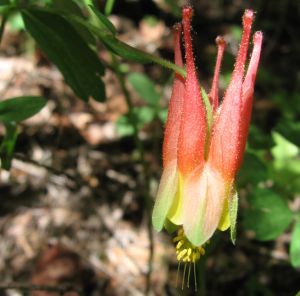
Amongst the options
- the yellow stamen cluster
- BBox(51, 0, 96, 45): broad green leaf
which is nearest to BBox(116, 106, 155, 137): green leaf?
BBox(51, 0, 96, 45): broad green leaf

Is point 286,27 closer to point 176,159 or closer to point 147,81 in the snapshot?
point 147,81

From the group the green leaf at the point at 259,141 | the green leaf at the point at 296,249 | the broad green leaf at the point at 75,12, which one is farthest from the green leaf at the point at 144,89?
the green leaf at the point at 296,249

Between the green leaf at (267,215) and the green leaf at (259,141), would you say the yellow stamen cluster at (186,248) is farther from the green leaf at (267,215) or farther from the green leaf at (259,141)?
the green leaf at (259,141)

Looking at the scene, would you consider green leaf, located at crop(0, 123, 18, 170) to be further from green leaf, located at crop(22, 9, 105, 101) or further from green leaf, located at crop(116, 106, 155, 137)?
green leaf, located at crop(116, 106, 155, 137)

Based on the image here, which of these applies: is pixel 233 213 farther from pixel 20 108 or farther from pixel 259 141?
pixel 259 141

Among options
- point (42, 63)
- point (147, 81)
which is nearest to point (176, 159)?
point (147, 81)

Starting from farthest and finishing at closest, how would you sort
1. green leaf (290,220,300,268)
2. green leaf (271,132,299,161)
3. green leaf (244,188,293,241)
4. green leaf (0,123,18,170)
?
green leaf (271,132,299,161), green leaf (244,188,293,241), green leaf (290,220,300,268), green leaf (0,123,18,170)
